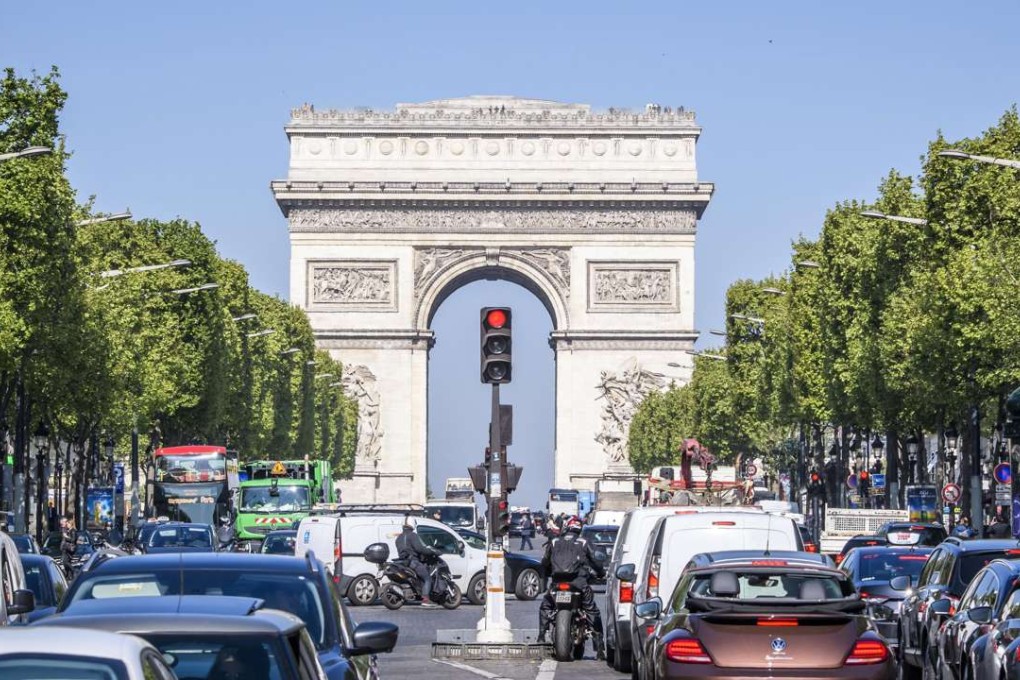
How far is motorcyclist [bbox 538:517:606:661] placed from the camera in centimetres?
2795

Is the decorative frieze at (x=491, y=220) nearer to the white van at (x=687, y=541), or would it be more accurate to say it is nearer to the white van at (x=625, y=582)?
the white van at (x=625, y=582)

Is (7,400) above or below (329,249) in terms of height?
below

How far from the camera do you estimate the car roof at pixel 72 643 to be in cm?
866

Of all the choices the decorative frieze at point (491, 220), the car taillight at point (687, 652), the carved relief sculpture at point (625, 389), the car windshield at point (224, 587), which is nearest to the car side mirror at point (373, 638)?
the car windshield at point (224, 587)

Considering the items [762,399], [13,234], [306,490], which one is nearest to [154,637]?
[13,234]

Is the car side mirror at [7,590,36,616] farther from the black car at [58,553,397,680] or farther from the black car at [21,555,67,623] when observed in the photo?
the black car at [21,555,67,623]

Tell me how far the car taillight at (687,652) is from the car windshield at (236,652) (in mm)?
5868

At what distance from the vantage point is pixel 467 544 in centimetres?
4584

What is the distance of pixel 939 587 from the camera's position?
22.6 m

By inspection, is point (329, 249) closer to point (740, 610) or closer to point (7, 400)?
point (7, 400)

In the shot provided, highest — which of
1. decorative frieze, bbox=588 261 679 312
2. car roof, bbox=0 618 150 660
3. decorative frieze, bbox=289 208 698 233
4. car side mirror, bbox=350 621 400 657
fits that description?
decorative frieze, bbox=289 208 698 233

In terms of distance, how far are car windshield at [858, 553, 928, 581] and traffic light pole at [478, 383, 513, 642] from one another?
4.59m

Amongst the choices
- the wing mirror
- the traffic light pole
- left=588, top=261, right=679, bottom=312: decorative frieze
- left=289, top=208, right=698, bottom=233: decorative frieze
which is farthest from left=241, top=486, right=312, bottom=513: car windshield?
left=588, top=261, right=679, bottom=312: decorative frieze

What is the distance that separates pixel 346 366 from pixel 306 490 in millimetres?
50827
